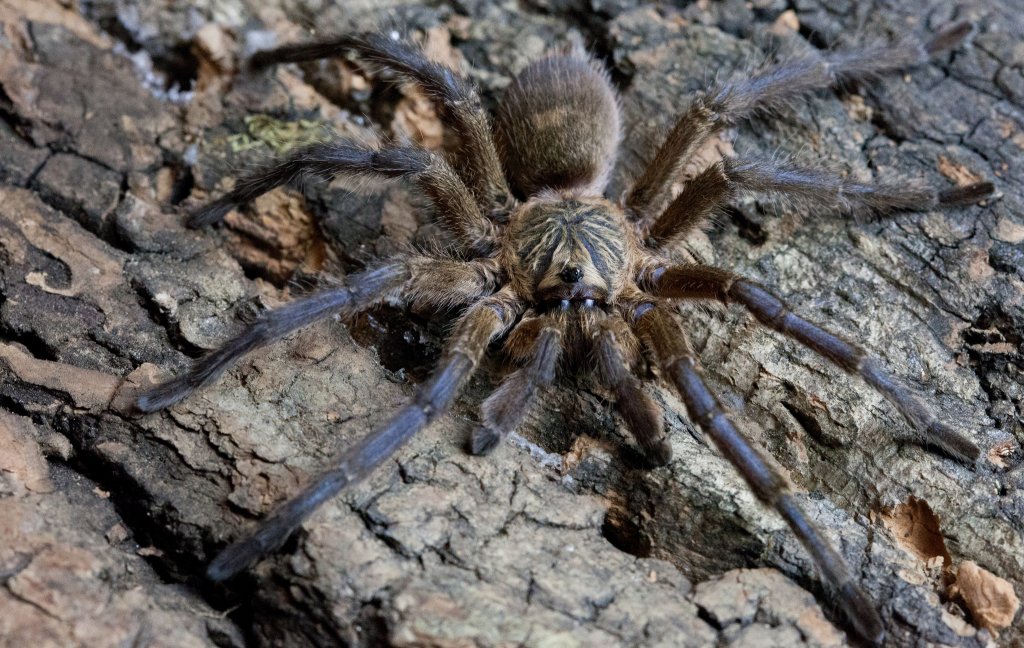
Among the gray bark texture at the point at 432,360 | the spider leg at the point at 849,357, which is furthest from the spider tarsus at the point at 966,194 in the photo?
the spider leg at the point at 849,357

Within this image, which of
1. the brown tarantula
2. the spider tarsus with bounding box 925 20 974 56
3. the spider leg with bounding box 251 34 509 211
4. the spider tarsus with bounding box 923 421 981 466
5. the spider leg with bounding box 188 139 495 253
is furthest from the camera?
the spider tarsus with bounding box 925 20 974 56

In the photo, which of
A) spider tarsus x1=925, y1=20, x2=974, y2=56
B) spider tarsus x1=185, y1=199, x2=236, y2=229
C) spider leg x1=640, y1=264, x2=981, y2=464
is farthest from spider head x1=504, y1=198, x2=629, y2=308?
spider tarsus x1=925, y1=20, x2=974, y2=56

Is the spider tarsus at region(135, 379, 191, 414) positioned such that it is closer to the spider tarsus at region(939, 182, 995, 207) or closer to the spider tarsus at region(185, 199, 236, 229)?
the spider tarsus at region(185, 199, 236, 229)

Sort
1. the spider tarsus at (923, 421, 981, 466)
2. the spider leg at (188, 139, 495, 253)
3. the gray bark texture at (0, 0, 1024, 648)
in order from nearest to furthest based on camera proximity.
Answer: the gray bark texture at (0, 0, 1024, 648)
the spider tarsus at (923, 421, 981, 466)
the spider leg at (188, 139, 495, 253)

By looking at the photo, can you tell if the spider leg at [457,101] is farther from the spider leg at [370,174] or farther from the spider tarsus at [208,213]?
the spider tarsus at [208,213]

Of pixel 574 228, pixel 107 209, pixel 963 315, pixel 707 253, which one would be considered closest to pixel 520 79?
pixel 574 228

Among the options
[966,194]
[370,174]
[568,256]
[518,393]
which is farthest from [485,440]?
[966,194]

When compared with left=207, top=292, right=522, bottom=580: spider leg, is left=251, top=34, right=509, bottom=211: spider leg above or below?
above

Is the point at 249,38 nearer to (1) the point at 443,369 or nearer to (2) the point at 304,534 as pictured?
(1) the point at 443,369
